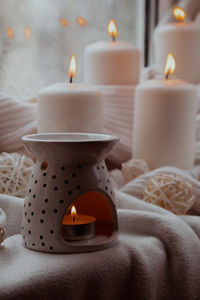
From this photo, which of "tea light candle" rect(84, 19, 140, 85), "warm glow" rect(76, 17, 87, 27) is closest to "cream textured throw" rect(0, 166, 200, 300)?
"tea light candle" rect(84, 19, 140, 85)

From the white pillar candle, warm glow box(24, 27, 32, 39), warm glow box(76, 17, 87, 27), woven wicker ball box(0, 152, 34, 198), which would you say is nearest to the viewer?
woven wicker ball box(0, 152, 34, 198)

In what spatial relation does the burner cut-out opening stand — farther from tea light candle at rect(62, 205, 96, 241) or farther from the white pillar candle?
the white pillar candle

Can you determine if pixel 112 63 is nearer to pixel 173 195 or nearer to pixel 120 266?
pixel 173 195

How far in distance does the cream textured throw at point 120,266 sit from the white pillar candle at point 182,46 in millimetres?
631

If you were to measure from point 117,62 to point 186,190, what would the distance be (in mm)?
379

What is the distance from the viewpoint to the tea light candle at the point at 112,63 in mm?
870

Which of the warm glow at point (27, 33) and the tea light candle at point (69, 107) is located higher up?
the warm glow at point (27, 33)

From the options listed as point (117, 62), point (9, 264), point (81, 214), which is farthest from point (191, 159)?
point (9, 264)

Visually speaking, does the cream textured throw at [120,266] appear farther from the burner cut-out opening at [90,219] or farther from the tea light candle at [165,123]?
the tea light candle at [165,123]

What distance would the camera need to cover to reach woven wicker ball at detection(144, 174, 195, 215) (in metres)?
0.58

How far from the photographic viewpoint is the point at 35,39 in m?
1.14

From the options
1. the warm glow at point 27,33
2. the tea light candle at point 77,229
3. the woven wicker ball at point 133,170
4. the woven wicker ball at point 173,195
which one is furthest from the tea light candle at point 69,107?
the warm glow at point 27,33

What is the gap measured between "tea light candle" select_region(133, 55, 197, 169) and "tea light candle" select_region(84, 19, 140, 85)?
8 centimetres

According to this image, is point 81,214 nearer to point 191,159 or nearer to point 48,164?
point 48,164
